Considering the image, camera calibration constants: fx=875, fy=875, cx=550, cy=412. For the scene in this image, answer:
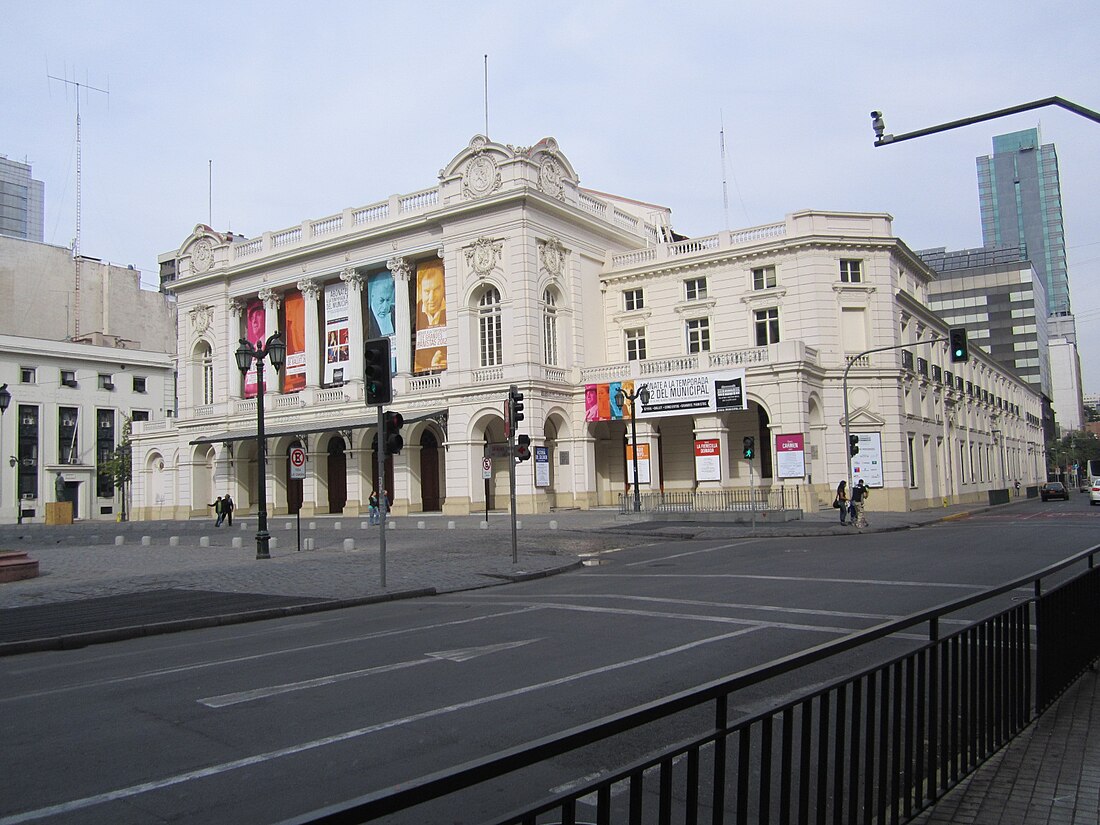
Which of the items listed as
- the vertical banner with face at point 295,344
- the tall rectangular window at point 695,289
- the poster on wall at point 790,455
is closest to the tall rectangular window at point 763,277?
the tall rectangular window at point 695,289

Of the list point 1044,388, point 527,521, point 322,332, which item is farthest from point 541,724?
point 1044,388

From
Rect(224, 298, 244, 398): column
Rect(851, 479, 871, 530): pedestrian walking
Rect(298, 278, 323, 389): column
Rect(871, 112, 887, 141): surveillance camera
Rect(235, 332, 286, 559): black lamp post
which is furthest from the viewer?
Rect(224, 298, 244, 398): column

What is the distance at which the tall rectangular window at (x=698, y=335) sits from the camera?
46.1 m

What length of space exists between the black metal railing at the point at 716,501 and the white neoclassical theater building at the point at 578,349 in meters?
3.16

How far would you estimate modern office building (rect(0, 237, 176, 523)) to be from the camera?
69.6 m

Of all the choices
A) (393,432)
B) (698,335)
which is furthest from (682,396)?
(393,432)

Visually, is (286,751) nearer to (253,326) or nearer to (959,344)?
(959,344)

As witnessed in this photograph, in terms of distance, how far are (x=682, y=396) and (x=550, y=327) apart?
858 centimetres

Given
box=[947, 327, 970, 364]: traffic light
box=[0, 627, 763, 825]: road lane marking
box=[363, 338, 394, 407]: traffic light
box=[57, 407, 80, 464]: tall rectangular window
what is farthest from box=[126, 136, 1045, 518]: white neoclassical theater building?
box=[0, 627, 763, 825]: road lane marking

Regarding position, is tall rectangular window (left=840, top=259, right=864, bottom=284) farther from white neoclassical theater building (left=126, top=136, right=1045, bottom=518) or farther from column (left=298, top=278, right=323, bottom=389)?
column (left=298, top=278, right=323, bottom=389)

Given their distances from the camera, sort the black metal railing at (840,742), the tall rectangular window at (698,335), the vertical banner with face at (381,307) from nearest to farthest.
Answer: the black metal railing at (840,742)
the tall rectangular window at (698,335)
the vertical banner with face at (381,307)

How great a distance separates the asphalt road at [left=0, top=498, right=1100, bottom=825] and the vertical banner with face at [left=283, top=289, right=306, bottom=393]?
40.4m

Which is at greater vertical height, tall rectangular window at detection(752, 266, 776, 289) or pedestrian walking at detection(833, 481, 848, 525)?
tall rectangular window at detection(752, 266, 776, 289)

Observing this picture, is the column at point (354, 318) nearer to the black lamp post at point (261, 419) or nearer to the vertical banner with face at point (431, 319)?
the vertical banner with face at point (431, 319)
